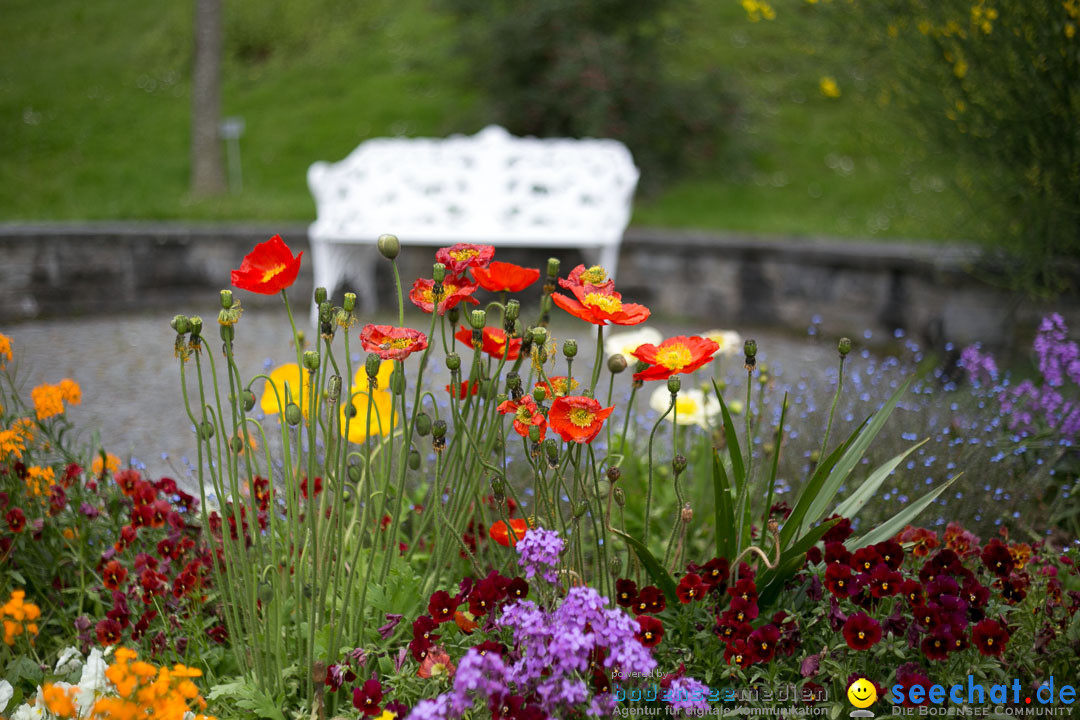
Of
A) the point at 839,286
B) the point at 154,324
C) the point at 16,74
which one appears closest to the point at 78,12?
the point at 16,74

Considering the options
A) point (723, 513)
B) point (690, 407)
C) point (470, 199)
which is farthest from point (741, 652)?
point (470, 199)

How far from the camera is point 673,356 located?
145 centimetres

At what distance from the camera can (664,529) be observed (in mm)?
2311

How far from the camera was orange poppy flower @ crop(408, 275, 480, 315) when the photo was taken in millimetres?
1416

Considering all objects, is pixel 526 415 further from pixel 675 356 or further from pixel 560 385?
pixel 675 356

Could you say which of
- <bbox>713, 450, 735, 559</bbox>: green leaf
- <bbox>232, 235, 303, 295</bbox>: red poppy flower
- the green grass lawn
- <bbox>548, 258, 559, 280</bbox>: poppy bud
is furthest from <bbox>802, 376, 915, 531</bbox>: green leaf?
the green grass lawn

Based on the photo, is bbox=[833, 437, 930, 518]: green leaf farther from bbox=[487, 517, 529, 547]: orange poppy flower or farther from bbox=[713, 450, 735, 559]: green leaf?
bbox=[487, 517, 529, 547]: orange poppy flower

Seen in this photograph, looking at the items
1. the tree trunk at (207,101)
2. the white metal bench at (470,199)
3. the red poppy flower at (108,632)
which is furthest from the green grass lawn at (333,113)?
the red poppy flower at (108,632)

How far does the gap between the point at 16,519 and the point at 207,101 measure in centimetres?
513

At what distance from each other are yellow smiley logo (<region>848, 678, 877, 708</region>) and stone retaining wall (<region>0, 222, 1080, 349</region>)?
3.16 metres

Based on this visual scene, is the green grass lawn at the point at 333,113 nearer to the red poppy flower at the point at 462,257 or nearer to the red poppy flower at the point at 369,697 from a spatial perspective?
the red poppy flower at the point at 462,257

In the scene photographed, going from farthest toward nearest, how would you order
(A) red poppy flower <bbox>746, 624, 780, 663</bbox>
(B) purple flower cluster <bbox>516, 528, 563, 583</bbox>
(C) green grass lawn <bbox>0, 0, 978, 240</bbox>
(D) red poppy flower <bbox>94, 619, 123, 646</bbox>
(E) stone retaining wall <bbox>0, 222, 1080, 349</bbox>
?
1. (C) green grass lawn <bbox>0, 0, 978, 240</bbox>
2. (E) stone retaining wall <bbox>0, 222, 1080, 349</bbox>
3. (D) red poppy flower <bbox>94, 619, 123, 646</bbox>
4. (A) red poppy flower <bbox>746, 624, 780, 663</bbox>
5. (B) purple flower cluster <bbox>516, 528, 563, 583</bbox>

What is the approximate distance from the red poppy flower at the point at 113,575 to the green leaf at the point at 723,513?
1.12m

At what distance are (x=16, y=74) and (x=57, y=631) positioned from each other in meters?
9.43
